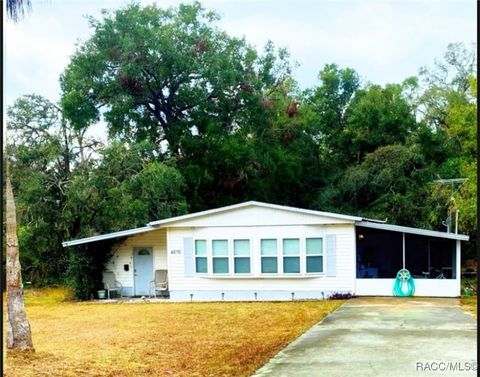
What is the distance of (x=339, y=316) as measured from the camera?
905 centimetres

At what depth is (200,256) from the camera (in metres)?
13.3

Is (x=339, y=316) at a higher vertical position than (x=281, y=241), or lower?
lower

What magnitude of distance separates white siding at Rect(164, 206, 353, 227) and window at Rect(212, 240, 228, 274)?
1.64ft

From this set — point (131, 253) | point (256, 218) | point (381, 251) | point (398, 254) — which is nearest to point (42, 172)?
point (131, 253)

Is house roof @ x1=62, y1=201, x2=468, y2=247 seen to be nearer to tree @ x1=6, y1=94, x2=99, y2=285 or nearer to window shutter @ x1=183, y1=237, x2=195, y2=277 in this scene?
window shutter @ x1=183, y1=237, x2=195, y2=277

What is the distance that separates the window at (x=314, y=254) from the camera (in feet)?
41.7

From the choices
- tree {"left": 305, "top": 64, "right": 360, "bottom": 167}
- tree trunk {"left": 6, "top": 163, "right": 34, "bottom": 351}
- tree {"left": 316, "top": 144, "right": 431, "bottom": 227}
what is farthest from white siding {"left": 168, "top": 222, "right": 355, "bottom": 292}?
tree {"left": 305, "top": 64, "right": 360, "bottom": 167}

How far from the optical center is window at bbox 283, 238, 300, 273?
42.1 ft

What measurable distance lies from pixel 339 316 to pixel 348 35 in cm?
694

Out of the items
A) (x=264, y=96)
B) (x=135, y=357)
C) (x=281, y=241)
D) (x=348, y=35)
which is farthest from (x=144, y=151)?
(x=348, y=35)

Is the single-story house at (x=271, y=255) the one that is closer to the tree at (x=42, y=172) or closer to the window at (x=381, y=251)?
the window at (x=381, y=251)

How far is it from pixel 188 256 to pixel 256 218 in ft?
6.52

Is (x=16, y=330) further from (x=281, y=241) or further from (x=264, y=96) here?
(x=264, y=96)

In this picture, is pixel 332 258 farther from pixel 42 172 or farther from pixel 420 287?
pixel 42 172
